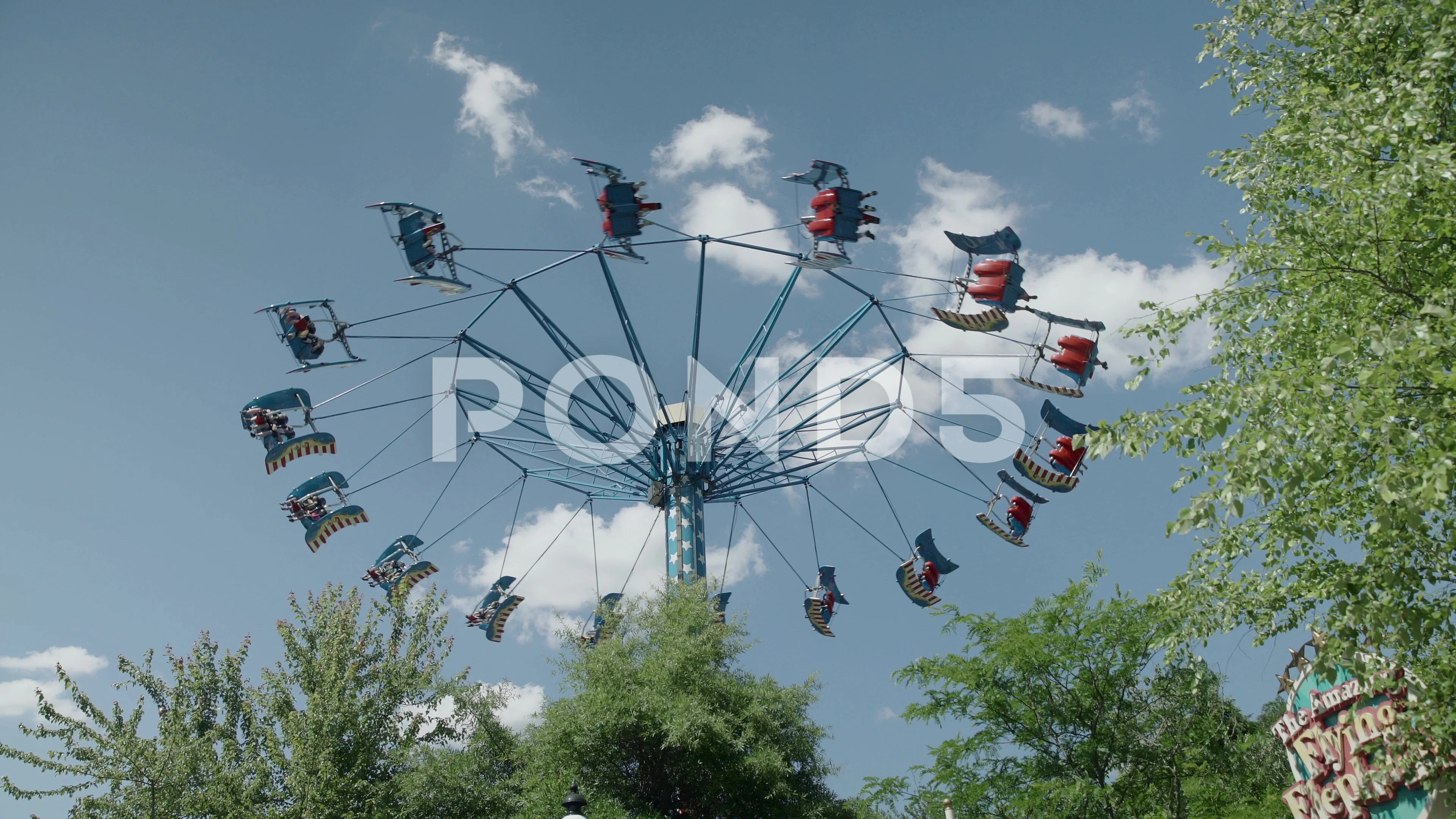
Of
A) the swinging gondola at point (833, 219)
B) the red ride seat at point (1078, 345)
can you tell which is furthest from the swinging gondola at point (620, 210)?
the red ride seat at point (1078, 345)

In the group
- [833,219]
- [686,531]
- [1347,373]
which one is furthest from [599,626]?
[1347,373]

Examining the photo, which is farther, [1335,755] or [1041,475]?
[1041,475]

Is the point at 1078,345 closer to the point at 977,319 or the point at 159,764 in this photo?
the point at 977,319

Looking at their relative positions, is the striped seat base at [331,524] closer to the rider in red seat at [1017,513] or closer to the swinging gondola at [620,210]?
the swinging gondola at [620,210]

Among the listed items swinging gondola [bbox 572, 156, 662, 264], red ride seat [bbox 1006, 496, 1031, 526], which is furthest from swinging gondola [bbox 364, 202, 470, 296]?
red ride seat [bbox 1006, 496, 1031, 526]

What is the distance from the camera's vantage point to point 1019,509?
27766 millimetres

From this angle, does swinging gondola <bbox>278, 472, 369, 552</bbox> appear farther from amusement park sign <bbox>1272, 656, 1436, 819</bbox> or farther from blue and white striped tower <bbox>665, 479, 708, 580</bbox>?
amusement park sign <bbox>1272, 656, 1436, 819</bbox>

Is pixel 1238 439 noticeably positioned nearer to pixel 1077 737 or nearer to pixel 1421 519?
pixel 1421 519

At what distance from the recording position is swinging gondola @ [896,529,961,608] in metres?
28.6

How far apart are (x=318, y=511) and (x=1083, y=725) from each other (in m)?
18.2

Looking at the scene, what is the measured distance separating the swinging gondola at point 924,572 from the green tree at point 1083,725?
7.65 metres

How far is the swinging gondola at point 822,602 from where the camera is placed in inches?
1121

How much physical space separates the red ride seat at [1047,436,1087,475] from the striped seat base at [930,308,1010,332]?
13.1 ft

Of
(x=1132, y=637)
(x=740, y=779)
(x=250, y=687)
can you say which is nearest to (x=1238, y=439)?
(x=1132, y=637)
